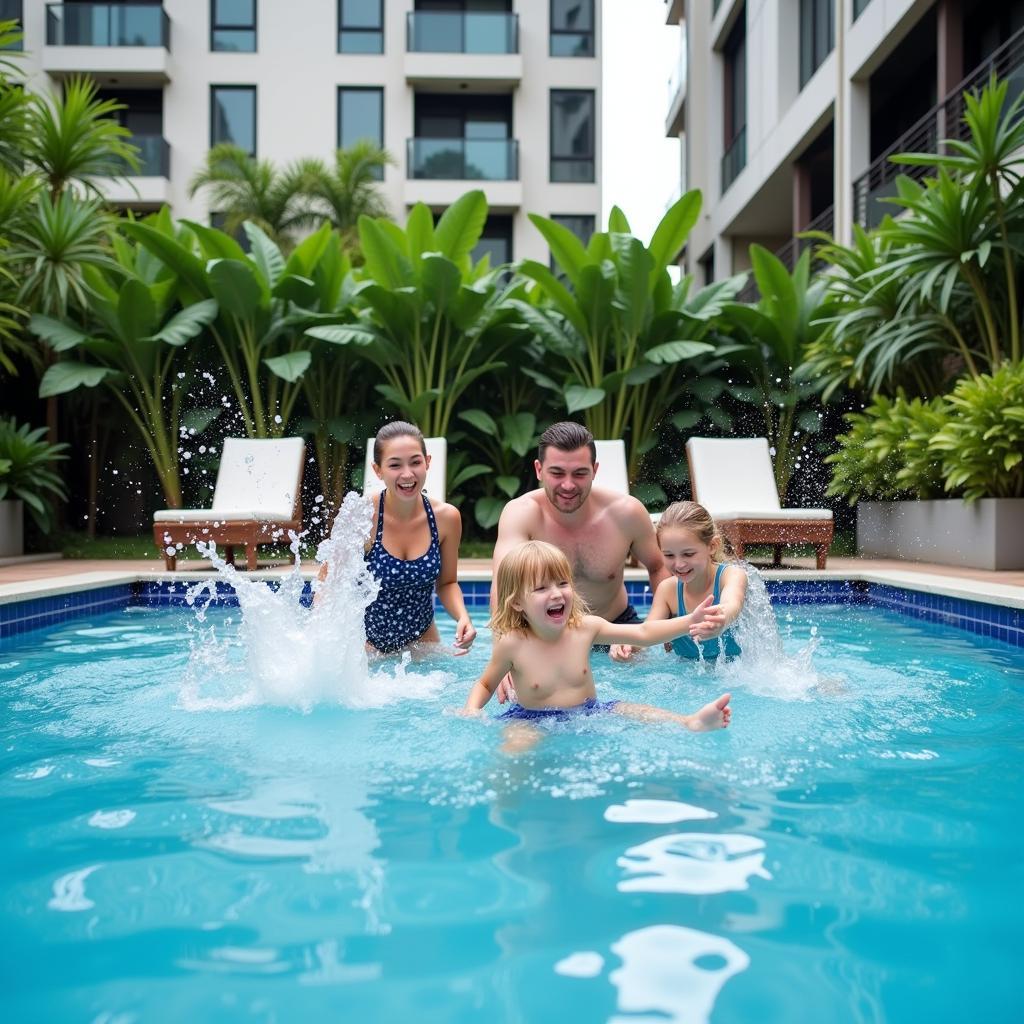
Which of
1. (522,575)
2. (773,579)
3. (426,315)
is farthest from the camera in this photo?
(426,315)

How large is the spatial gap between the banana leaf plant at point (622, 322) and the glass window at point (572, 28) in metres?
16.3

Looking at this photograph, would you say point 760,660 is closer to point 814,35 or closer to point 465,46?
point 814,35

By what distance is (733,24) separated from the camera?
822 inches

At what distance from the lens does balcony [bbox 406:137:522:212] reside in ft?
79.4

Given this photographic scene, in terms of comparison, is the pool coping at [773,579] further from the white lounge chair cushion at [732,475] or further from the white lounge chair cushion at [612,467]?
the white lounge chair cushion at [732,475]

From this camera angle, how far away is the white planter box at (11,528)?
1030cm

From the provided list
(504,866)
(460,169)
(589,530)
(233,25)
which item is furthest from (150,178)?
(504,866)

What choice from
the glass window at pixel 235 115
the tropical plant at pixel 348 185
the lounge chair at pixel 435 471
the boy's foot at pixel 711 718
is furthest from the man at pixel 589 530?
the glass window at pixel 235 115

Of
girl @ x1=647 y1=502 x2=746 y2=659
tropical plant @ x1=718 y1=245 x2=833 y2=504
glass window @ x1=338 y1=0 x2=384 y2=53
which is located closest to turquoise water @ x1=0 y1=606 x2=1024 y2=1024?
girl @ x1=647 y1=502 x2=746 y2=659

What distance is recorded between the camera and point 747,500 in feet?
30.9

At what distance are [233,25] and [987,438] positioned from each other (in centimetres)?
2269

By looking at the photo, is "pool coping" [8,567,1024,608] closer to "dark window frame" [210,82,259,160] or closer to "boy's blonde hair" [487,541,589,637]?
"boy's blonde hair" [487,541,589,637]

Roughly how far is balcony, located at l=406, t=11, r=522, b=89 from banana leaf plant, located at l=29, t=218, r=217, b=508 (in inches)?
595

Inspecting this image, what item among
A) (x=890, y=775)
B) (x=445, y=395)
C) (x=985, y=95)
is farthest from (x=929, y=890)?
(x=445, y=395)
